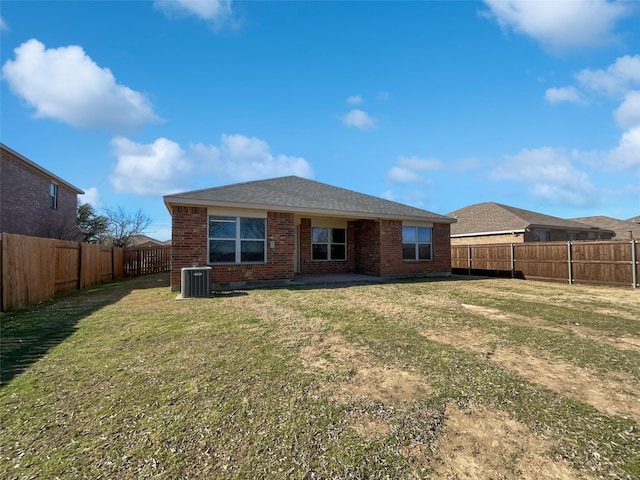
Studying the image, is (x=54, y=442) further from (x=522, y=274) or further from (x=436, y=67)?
(x=522, y=274)

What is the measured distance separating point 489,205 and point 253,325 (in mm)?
25109

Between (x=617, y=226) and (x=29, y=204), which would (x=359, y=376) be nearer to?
(x=29, y=204)

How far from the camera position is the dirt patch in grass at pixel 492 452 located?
2.16 m

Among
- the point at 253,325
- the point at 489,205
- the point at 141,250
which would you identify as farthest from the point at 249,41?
the point at 489,205

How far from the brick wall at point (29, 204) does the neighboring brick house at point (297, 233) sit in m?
9.09

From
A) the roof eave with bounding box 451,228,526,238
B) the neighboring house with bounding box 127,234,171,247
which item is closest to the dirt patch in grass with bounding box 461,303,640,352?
the roof eave with bounding box 451,228,526,238

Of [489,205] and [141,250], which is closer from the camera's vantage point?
[141,250]

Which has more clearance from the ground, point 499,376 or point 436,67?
point 436,67

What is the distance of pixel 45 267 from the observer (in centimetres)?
938

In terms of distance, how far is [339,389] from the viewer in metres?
3.38

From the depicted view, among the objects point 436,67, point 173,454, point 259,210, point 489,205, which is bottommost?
point 173,454

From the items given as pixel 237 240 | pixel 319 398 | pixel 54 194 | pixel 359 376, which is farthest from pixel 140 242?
pixel 319 398

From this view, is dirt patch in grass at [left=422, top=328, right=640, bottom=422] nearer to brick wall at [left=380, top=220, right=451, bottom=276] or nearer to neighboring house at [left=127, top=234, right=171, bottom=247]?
brick wall at [left=380, top=220, right=451, bottom=276]

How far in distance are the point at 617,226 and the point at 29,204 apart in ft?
155
